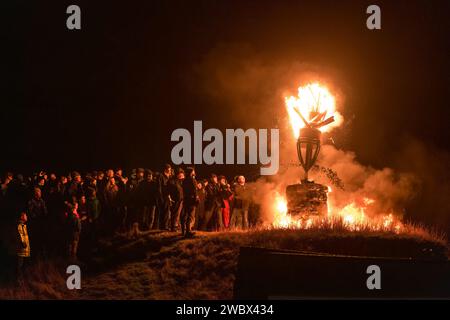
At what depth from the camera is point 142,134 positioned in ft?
78.4

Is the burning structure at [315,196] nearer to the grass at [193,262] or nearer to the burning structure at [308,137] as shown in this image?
the burning structure at [308,137]

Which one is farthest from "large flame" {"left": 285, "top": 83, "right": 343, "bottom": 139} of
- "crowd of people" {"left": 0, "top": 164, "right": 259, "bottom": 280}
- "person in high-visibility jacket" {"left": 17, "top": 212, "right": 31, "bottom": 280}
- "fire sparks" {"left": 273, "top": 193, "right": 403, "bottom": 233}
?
"person in high-visibility jacket" {"left": 17, "top": 212, "right": 31, "bottom": 280}

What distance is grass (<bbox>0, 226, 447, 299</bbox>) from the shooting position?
1215cm

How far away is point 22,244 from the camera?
13.0m

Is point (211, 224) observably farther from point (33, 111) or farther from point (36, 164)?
point (33, 111)

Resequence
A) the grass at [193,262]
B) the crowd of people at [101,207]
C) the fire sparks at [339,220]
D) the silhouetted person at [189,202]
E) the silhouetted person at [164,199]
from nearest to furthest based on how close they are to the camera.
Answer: the grass at [193,262]
the fire sparks at [339,220]
the crowd of people at [101,207]
the silhouetted person at [189,202]
the silhouetted person at [164,199]

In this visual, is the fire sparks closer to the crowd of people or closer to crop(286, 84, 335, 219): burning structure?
crop(286, 84, 335, 219): burning structure

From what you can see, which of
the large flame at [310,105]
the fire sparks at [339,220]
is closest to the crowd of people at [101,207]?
the fire sparks at [339,220]

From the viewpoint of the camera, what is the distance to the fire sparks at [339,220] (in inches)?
537

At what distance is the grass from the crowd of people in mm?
785

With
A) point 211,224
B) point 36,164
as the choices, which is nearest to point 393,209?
point 211,224

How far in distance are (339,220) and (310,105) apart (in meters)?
4.73

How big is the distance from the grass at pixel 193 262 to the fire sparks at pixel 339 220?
375mm

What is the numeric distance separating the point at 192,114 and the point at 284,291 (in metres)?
14.2
